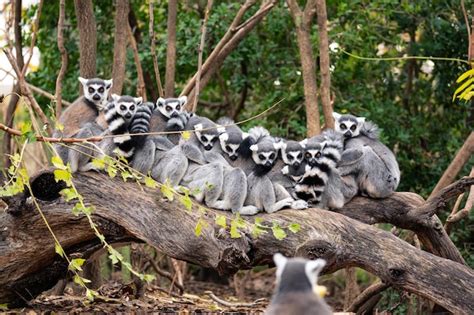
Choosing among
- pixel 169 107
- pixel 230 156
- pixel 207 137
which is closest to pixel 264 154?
pixel 230 156

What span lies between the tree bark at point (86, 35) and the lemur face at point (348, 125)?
2441 millimetres

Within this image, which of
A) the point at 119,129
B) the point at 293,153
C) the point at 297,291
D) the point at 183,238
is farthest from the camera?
the point at 293,153

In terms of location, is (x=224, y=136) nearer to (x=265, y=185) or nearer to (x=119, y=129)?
(x=265, y=185)

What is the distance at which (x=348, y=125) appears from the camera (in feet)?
23.1

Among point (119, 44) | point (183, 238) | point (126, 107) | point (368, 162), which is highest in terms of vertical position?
point (119, 44)

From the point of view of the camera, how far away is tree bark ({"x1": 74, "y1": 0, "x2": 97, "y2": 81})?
24.3 ft

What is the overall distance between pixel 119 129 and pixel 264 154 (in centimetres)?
121

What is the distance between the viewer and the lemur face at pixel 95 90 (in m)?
6.86

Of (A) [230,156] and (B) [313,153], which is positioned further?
(A) [230,156]

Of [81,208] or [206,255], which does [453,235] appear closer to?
[206,255]

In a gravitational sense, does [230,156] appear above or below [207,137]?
below

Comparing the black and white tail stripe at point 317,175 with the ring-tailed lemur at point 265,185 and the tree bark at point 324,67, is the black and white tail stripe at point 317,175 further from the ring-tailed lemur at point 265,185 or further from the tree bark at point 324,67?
the tree bark at point 324,67

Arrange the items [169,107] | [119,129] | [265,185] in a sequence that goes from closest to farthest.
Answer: [119,129], [265,185], [169,107]

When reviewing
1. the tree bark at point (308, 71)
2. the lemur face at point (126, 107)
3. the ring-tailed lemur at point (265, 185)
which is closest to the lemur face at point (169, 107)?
the lemur face at point (126, 107)
